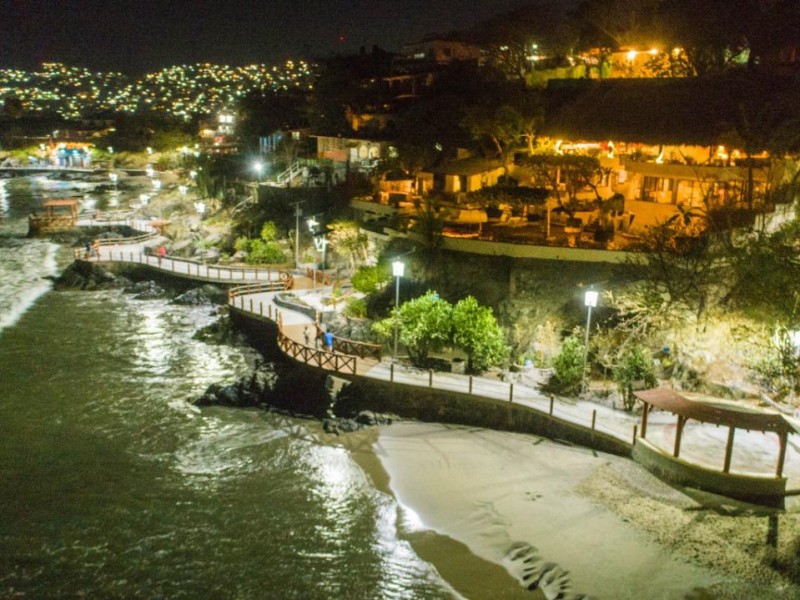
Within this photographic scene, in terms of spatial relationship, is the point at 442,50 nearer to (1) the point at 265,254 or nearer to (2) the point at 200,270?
(1) the point at 265,254

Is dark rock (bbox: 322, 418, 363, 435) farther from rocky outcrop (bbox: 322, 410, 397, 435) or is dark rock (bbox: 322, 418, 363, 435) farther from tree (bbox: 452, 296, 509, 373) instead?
tree (bbox: 452, 296, 509, 373)

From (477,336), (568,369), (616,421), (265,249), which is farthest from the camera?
(265,249)

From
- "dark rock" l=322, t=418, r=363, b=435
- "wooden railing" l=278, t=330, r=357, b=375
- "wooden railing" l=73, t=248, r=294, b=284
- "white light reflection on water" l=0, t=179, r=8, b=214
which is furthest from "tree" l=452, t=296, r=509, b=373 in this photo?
"white light reflection on water" l=0, t=179, r=8, b=214

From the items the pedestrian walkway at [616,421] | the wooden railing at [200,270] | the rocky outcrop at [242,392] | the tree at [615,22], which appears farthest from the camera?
the tree at [615,22]

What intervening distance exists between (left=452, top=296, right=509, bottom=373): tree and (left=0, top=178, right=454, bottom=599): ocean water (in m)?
6.61

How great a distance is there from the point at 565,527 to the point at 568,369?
24.6 ft

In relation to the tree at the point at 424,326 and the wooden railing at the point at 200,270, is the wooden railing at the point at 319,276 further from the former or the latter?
the tree at the point at 424,326

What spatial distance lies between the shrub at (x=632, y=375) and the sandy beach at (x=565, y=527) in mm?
2994

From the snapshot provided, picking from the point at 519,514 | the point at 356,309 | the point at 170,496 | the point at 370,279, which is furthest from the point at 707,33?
the point at 170,496

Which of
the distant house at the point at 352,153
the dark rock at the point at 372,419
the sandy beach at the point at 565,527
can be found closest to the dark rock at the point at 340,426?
the dark rock at the point at 372,419

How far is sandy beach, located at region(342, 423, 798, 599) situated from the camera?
1483 centimetres

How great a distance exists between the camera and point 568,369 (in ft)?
75.9

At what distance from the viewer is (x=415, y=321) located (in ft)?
85.0

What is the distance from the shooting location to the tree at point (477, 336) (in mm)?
24859
